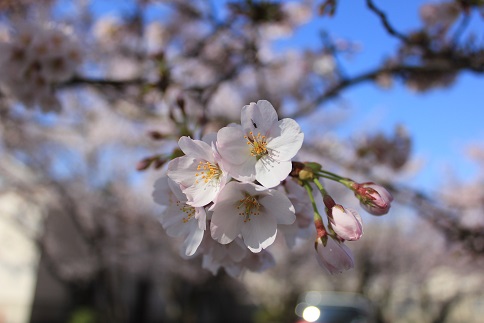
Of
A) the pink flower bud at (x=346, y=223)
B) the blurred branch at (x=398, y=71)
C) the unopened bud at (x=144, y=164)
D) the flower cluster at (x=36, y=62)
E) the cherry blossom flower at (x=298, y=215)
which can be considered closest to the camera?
the pink flower bud at (x=346, y=223)

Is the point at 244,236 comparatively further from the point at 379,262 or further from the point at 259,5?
the point at 379,262

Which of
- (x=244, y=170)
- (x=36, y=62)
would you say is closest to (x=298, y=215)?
(x=244, y=170)

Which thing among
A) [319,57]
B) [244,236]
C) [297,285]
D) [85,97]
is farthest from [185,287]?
[244,236]

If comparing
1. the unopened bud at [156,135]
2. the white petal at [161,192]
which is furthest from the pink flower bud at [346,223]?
the unopened bud at [156,135]

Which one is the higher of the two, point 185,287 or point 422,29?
point 185,287

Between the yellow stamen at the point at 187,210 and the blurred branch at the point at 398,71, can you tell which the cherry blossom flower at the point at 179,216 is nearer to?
the yellow stamen at the point at 187,210

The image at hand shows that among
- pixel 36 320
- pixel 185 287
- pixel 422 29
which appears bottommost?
pixel 422 29

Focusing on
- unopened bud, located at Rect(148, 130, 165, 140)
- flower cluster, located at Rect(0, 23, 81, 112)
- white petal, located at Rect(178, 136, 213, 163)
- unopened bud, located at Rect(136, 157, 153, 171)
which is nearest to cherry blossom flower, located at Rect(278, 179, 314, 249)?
white petal, located at Rect(178, 136, 213, 163)

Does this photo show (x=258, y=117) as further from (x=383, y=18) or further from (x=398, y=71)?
(x=398, y=71)
